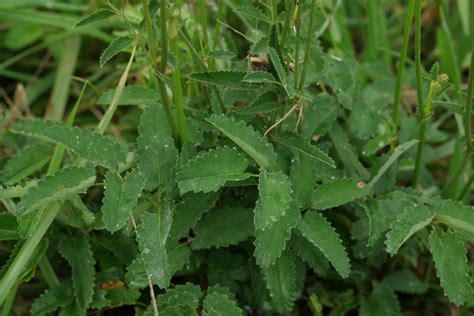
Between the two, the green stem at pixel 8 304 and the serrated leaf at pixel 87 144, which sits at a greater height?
the serrated leaf at pixel 87 144

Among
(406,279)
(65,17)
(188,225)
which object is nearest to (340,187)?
(188,225)

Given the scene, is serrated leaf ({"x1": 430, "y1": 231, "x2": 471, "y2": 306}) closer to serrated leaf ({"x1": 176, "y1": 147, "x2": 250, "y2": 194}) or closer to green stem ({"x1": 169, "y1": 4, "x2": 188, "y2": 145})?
serrated leaf ({"x1": 176, "y1": 147, "x2": 250, "y2": 194})

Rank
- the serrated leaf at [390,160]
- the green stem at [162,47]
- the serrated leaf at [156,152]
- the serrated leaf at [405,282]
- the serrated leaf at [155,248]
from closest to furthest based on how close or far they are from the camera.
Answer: the green stem at [162,47], the serrated leaf at [155,248], the serrated leaf at [156,152], the serrated leaf at [390,160], the serrated leaf at [405,282]

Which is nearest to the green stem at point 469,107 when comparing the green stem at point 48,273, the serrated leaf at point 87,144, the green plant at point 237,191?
the green plant at point 237,191

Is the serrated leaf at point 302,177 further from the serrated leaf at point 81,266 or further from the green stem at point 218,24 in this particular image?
the serrated leaf at point 81,266

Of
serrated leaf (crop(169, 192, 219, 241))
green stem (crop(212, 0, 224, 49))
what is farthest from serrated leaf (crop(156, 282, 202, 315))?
green stem (crop(212, 0, 224, 49))

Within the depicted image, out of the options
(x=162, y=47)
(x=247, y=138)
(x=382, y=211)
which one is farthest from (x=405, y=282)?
(x=162, y=47)
